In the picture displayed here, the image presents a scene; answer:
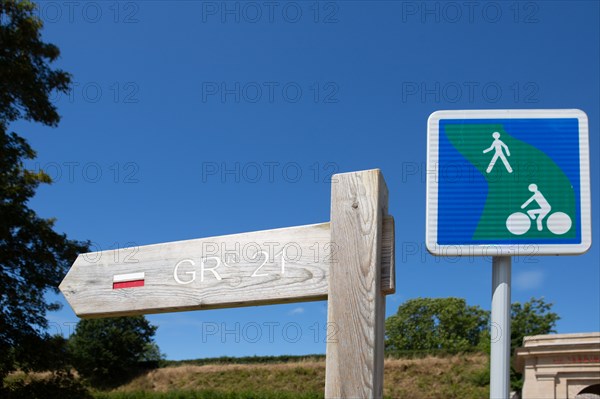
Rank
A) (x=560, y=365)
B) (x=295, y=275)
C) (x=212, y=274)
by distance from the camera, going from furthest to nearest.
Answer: (x=560, y=365)
(x=212, y=274)
(x=295, y=275)

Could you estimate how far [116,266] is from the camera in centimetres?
282

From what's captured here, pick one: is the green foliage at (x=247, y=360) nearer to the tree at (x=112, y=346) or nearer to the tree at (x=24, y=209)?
the tree at (x=112, y=346)

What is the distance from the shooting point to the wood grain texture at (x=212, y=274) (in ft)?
7.72

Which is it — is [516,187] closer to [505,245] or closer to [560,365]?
[505,245]

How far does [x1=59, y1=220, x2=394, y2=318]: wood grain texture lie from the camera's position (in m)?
2.35

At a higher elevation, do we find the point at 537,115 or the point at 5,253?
the point at 5,253

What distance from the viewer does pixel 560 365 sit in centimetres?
2000

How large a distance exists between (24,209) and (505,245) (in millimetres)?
12936

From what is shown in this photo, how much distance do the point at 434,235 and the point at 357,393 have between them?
59 cm

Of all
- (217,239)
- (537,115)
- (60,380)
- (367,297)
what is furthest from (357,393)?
(60,380)

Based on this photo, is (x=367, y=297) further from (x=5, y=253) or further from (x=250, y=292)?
(x=5, y=253)

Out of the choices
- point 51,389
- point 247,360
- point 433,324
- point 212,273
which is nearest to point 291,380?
point 247,360

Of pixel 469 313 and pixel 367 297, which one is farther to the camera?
pixel 469 313

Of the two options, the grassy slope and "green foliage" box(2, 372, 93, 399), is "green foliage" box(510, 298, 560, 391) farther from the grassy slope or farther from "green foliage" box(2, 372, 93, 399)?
"green foliage" box(2, 372, 93, 399)
